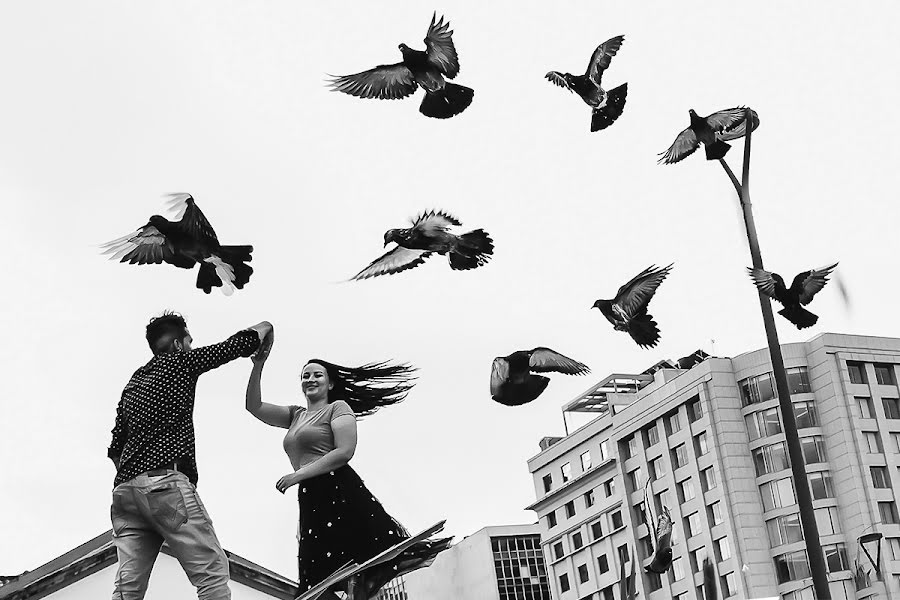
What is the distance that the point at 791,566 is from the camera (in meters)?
83.8

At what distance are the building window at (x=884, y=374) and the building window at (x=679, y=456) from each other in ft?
43.5

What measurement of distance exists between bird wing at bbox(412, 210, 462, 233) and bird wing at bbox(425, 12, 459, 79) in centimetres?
197

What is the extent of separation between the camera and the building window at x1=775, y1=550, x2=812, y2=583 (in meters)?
83.1

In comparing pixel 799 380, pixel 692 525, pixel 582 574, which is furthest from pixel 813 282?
pixel 582 574

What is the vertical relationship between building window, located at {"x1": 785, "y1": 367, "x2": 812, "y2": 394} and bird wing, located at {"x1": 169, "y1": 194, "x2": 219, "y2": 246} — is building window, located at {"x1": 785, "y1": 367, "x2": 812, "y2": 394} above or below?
above

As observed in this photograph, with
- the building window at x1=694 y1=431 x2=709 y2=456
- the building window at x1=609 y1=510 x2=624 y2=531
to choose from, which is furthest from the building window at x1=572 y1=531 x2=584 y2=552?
the building window at x1=694 y1=431 x2=709 y2=456

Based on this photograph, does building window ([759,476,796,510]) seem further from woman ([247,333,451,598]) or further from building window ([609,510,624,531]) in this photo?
woman ([247,333,451,598])

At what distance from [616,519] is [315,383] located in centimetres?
8943

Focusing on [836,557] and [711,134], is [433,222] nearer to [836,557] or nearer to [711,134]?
[711,134]

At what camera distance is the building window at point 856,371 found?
87.2m

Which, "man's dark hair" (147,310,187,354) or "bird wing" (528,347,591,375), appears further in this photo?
"bird wing" (528,347,591,375)

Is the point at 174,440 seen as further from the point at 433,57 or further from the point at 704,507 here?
the point at 704,507

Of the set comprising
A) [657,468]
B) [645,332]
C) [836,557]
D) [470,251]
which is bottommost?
[645,332]

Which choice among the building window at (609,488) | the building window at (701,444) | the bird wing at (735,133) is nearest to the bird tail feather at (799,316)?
the bird wing at (735,133)
